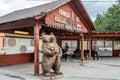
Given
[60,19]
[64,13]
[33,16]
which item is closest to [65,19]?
[64,13]

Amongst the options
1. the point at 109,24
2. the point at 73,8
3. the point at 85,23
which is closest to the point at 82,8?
the point at 73,8

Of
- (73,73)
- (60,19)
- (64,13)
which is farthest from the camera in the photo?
(64,13)

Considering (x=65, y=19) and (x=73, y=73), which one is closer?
(x=73, y=73)

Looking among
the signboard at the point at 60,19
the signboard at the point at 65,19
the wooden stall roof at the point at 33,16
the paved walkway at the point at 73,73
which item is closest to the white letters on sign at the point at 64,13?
the signboard at the point at 65,19

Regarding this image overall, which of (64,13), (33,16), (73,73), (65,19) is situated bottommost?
(73,73)

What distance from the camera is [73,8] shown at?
17031mm

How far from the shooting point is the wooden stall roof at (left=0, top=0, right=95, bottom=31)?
12.3 meters

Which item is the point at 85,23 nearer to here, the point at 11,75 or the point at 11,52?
the point at 11,52

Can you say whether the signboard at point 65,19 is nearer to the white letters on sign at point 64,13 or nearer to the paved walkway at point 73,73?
the white letters on sign at point 64,13

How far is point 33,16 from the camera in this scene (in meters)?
11.7

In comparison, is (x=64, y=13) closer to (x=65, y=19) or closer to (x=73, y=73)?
(x=65, y=19)

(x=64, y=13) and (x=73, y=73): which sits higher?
(x=64, y=13)

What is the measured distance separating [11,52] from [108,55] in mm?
14082

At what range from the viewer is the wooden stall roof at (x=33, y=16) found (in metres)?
12.3
